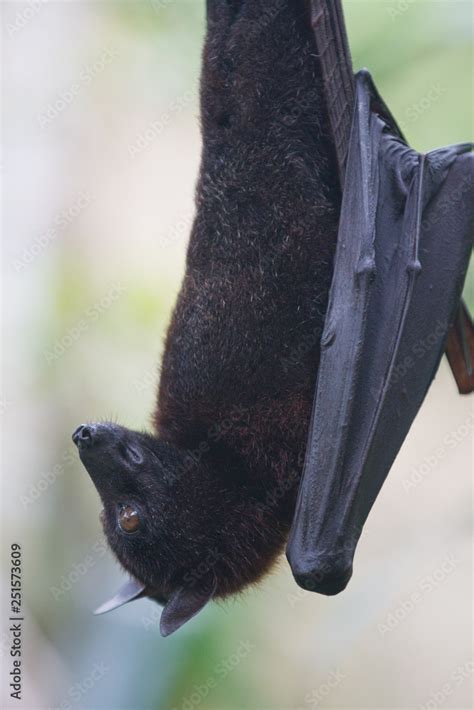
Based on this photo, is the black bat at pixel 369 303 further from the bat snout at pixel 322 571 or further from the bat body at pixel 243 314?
the bat body at pixel 243 314

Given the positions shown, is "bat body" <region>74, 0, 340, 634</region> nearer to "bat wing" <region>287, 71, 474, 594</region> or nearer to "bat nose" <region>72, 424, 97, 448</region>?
"bat nose" <region>72, 424, 97, 448</region>

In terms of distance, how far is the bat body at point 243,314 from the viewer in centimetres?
344

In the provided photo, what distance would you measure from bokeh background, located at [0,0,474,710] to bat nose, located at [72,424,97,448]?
1757 millimetres

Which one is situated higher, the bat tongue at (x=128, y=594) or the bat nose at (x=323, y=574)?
the bat nose at (x=323, y=574)

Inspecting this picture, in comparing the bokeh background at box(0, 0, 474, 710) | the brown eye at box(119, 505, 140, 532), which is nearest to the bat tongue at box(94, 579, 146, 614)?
the brown eye at box(119, 505, 140, 532)

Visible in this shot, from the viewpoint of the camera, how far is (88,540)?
19.2 feet

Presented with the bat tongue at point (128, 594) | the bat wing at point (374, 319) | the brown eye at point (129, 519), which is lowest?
the bat tongue at point (128, 594)

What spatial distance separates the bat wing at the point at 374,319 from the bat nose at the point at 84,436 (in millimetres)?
844

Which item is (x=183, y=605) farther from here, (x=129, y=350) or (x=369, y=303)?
(x=129, y=350)

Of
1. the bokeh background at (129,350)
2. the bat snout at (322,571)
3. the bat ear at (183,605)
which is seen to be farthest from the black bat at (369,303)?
the bokeh background at (129,350)

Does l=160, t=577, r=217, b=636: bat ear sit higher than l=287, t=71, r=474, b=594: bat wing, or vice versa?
l=287, t=71, r=474, b=594: bat wing

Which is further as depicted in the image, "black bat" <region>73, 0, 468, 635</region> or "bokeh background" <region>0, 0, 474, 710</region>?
"bokeh background" <region>0, 0, 474, 710</region>

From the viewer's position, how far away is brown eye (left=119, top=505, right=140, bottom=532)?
3.40 meters

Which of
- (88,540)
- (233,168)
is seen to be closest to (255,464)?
(233,168)
